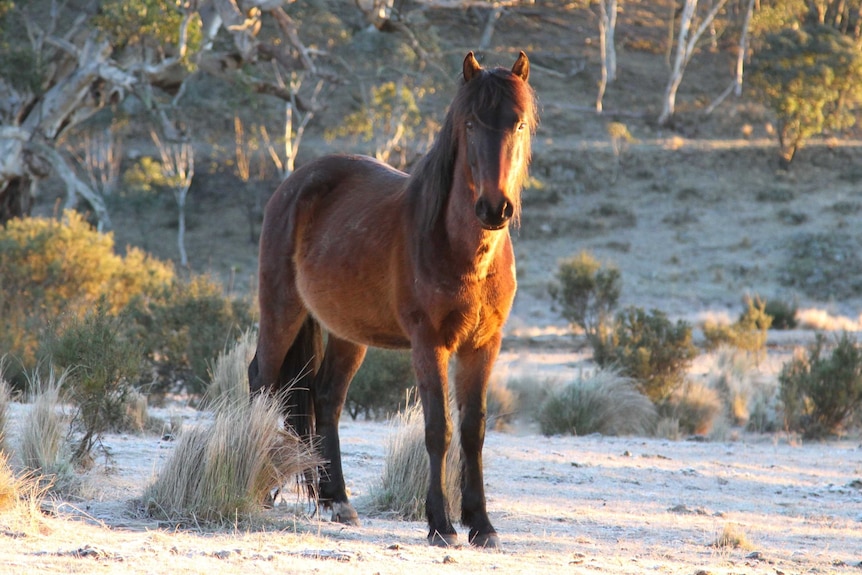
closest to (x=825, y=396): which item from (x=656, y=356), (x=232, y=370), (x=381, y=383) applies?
(x=656, y=356)

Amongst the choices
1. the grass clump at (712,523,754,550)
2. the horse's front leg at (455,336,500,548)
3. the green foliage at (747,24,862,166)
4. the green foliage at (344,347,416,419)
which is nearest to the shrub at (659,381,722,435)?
the green foliage at (344,347,416,419)

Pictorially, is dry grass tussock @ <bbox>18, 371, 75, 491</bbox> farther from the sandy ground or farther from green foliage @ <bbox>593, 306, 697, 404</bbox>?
green foliage @ <bbox>593, 306, 697, 404</bbox>

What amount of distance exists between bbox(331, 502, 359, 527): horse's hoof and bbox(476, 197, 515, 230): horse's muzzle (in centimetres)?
210

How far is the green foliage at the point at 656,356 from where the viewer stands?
531 inches

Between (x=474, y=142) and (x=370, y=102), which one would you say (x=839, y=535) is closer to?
(x=474, y=142)

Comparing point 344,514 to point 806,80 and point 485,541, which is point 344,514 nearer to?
point 485,541

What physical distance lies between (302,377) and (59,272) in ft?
31.0

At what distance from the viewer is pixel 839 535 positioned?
20.4ft

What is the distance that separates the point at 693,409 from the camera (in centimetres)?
1292

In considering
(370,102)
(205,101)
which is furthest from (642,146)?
(205,101)

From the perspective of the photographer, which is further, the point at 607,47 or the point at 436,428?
the point at 607,47

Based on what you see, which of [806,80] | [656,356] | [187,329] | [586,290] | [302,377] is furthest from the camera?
[806,80]

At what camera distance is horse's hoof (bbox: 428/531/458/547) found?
5.05 meters

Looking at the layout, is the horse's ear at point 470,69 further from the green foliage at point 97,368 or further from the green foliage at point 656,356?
the green foliage at point 656,356
